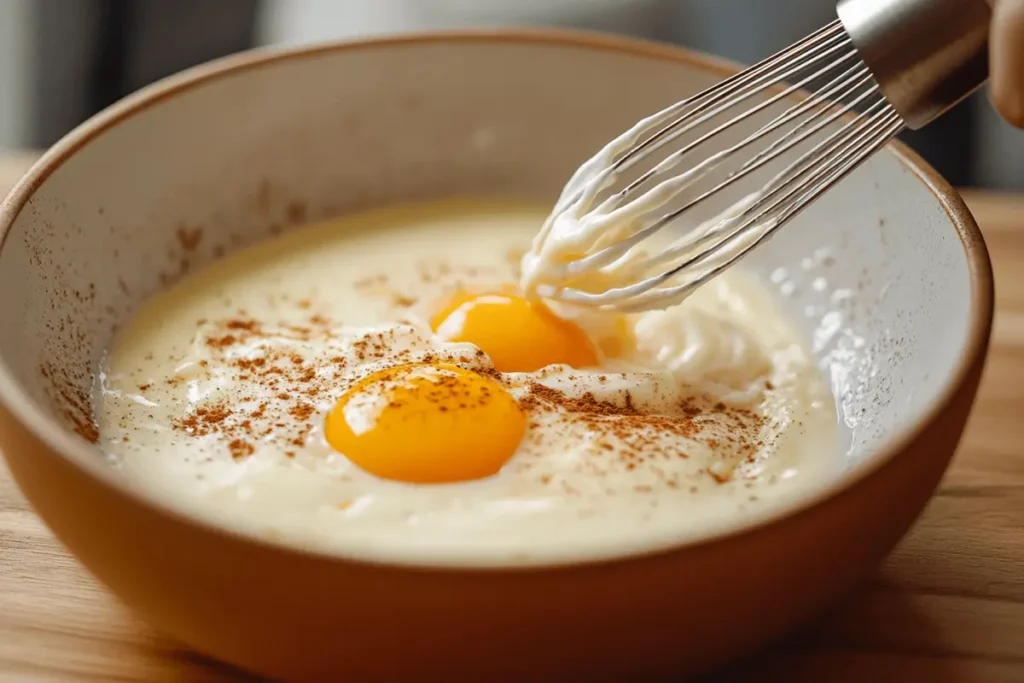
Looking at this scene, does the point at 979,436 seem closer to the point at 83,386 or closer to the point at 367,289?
the point at 367,289

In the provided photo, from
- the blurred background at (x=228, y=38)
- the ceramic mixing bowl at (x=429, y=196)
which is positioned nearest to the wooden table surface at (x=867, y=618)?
the ceramic mixing bowl at (x=429, y=196)

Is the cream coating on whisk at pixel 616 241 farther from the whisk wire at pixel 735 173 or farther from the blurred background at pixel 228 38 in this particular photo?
the blurred background at pixel 228 38

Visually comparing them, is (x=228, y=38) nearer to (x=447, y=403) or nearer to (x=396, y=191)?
(x=396, y=191)

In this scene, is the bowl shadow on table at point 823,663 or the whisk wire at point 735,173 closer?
the bowl shadow on table at point 823,663

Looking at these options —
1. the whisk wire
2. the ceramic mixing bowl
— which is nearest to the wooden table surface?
the ceramic mixing bowl

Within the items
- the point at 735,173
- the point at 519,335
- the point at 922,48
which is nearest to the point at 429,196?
the point at 519,335

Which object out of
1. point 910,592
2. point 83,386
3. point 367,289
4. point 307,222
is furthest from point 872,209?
point 83,386
